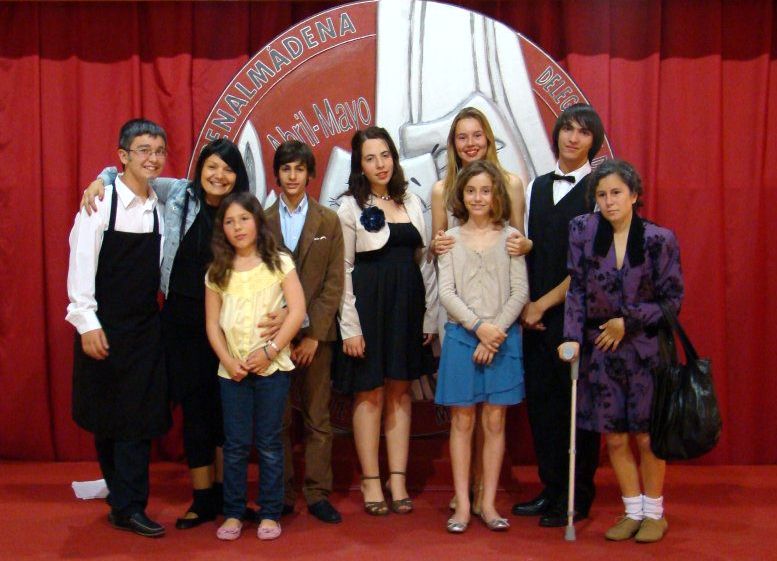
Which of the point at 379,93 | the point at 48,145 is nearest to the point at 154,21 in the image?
the point at 48,145

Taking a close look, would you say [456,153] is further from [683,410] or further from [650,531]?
[650,531]

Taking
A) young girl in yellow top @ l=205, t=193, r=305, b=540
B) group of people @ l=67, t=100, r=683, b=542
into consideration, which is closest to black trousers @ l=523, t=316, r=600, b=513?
group of people @ l=67, t=100, r=683, b=542

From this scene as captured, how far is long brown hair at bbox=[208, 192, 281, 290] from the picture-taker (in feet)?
10.9

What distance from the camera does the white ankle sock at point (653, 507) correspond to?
11.3ft

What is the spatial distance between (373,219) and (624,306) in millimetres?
1022

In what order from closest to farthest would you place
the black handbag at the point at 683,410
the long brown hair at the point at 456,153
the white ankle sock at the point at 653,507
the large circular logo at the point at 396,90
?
1. the black handbag at the point at 683,410
2. the white ankle sock at the point at 653,507
3. the long brown hair at the point at 456,153
4. the large circular logo at the point at 396,90

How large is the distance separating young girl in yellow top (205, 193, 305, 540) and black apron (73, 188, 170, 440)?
25 centimetres

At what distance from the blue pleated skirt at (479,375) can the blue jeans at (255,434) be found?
63 cm

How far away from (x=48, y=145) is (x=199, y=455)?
1909 millimetres

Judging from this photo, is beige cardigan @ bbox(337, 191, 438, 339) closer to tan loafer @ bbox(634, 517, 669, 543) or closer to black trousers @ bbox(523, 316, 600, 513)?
black trousers @ bbox(523, 316, 600, 513)

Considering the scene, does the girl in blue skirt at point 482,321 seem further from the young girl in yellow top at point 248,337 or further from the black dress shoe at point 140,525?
the black dress shoe at point 140,525

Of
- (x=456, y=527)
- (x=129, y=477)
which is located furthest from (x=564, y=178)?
(x=129, y=477)

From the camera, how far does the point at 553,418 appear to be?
144 inches

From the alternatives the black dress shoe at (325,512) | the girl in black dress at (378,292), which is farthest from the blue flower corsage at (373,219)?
the black dress shoe at (325,512)
